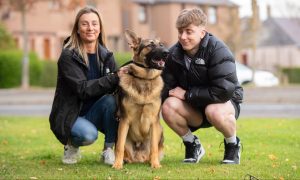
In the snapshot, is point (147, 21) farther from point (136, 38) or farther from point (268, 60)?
point (136, 38)

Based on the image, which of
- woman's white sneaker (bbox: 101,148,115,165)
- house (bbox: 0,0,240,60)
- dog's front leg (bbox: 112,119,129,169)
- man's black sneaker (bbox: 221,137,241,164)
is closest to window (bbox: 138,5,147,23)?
house (bbox: 0,0,240,60)

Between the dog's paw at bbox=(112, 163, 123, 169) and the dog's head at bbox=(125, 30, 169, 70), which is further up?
the dog's head at bbox=(125, 30, 169, 70)

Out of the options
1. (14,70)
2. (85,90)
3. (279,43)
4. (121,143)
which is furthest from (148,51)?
(279,43)

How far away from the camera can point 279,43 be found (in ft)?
229

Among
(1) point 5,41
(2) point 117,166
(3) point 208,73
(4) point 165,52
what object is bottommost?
(2) point 117,166

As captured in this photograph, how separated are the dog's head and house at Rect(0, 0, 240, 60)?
27.9 m

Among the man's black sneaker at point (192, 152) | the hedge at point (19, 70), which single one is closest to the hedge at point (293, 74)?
the hedge at point (19, 70)

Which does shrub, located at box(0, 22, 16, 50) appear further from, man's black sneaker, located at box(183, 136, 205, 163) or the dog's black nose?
the dog's black nose

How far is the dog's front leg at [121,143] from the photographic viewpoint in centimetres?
759

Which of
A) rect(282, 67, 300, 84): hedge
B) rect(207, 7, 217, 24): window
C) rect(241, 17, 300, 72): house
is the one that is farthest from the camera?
rect(241, 17, 300, 72): house

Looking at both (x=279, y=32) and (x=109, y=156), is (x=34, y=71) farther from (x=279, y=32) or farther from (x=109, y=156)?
(x=279, y=32)

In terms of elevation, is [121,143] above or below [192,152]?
above

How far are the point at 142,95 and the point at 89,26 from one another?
3.71ft

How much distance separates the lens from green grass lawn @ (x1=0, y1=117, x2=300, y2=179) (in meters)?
7.02
